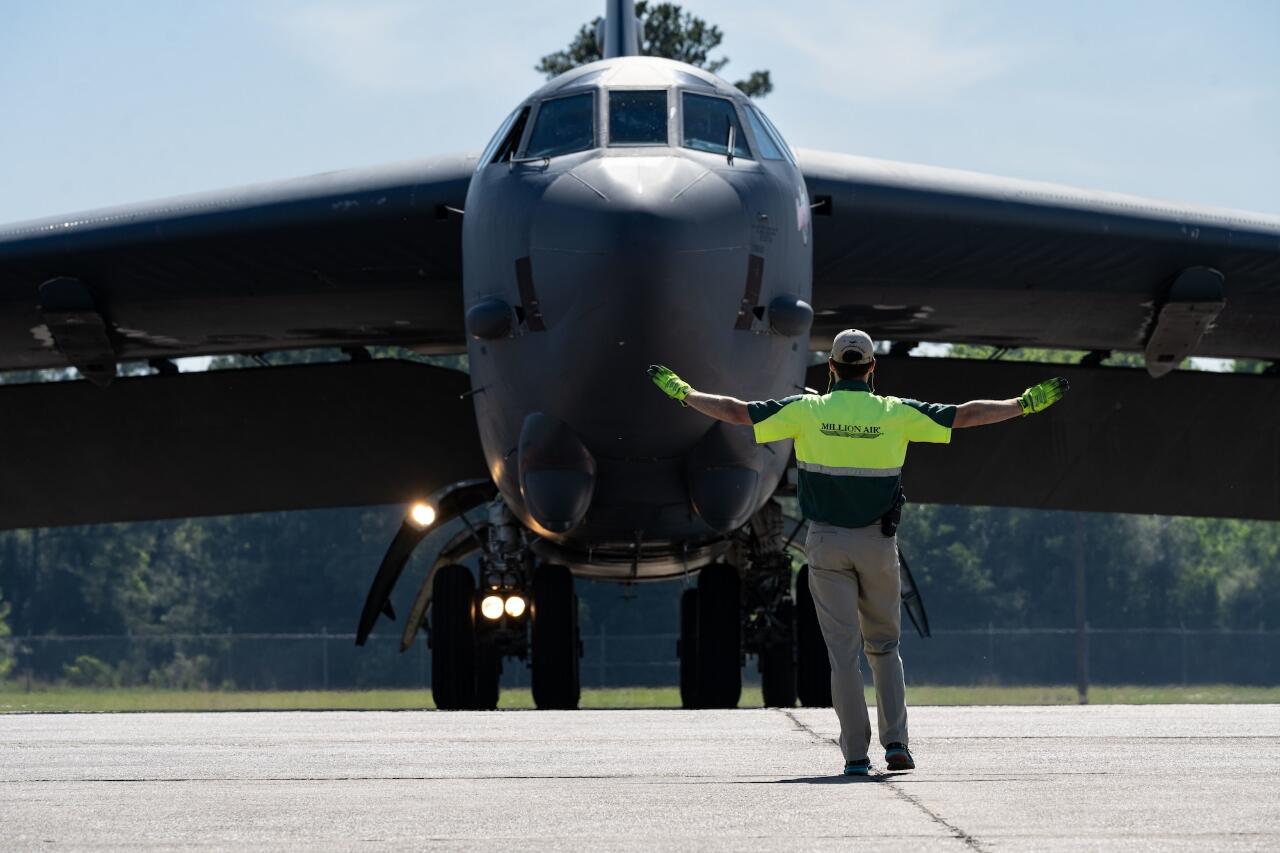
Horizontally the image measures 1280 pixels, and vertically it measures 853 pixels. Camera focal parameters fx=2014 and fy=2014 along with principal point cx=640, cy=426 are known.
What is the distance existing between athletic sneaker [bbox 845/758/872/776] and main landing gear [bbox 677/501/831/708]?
7.75m

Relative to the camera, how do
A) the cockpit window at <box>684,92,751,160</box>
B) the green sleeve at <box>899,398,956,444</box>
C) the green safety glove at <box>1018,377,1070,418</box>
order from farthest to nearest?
the cockpit window at <box>684,92,751,160</box>, the green sleeve at <box>899,398,956,444</box>, the green safety glove at <box>1018,377,1070,418</box>

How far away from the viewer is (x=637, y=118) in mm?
13586

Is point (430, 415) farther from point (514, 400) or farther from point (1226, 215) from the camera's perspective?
point (1226, 215)

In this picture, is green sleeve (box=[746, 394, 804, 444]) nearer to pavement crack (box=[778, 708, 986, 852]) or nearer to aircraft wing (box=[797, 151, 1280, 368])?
pavement crack (box=[778, 708, 986, 852])

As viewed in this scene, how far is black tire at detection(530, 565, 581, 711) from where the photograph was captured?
15.1 m

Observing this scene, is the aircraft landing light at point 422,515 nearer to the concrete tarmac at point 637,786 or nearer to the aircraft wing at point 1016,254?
the aircraft wing at point 1016,254

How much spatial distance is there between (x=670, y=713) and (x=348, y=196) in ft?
20.0

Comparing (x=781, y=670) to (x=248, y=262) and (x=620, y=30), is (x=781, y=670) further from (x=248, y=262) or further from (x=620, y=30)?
(x=620, y=30)

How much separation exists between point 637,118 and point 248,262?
14.2 feet

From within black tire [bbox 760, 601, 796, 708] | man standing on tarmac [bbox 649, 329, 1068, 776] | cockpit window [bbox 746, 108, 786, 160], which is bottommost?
black tire [bbox 760, 601, 796, 708]

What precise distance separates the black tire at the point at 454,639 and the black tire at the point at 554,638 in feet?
2.39

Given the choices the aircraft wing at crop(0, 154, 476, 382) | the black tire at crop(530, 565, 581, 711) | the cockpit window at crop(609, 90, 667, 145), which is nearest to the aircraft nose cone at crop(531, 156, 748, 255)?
the cockpit window at crop(609, 90, 667, 145)

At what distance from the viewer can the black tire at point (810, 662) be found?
1606cm

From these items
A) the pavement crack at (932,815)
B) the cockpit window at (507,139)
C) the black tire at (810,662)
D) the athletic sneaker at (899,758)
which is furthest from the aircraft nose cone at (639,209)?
the athletic sneaker at (899,758)
